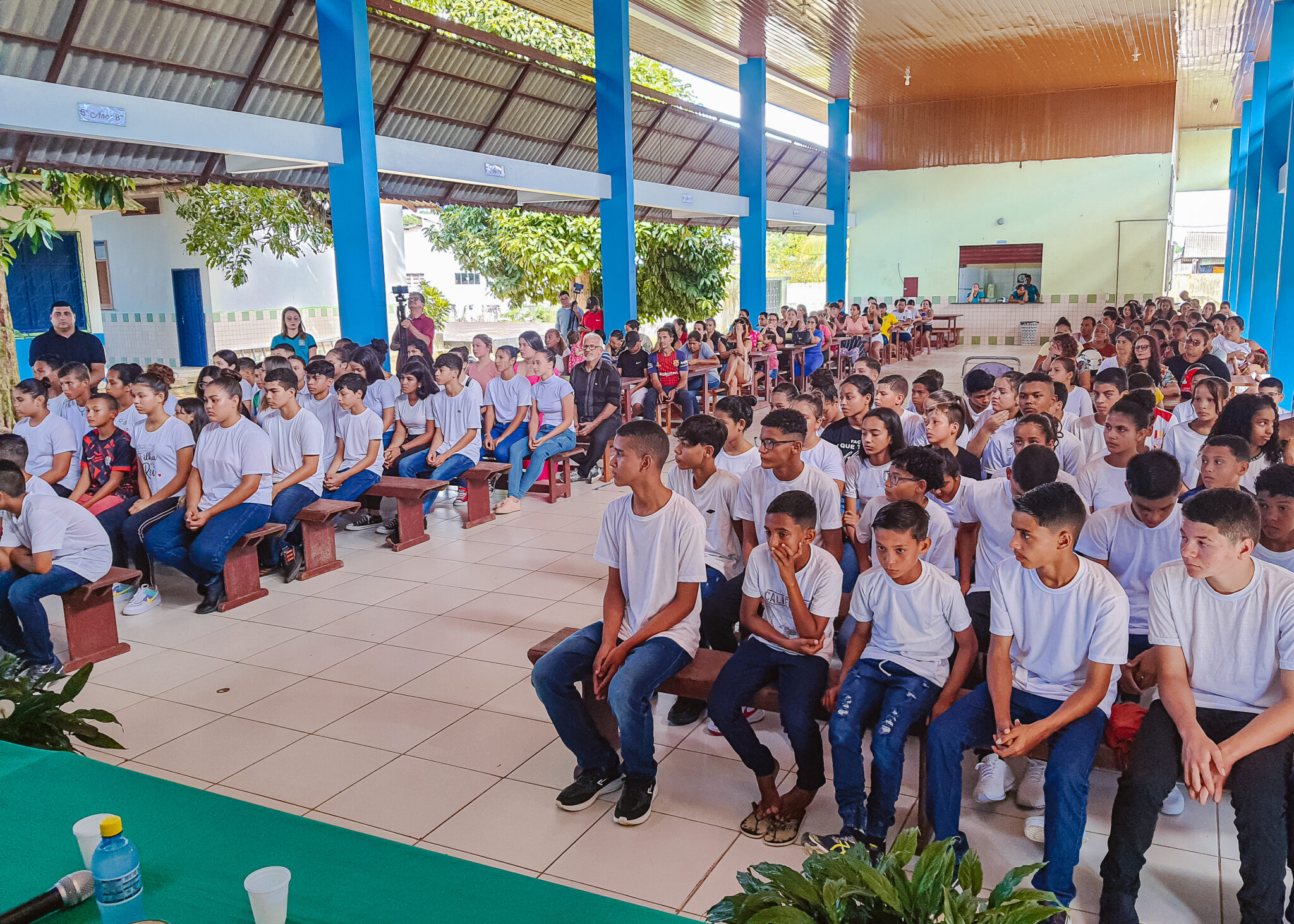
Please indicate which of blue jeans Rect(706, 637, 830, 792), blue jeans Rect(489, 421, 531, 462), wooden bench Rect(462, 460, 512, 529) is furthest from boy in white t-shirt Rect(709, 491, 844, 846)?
blue jeans Rect(489, 421, 531, 462)

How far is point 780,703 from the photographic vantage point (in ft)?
11.2

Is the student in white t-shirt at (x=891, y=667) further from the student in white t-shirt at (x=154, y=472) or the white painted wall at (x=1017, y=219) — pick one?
the white painted wall at (x=1017, y=219)

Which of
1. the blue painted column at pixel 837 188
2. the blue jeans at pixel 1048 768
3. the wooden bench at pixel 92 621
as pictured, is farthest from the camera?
the blue painted column at pixel 837 188

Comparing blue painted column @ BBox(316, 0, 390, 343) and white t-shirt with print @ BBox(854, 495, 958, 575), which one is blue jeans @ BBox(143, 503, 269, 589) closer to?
white t-shirt with print @ BBox(854, 495, 958, 575)

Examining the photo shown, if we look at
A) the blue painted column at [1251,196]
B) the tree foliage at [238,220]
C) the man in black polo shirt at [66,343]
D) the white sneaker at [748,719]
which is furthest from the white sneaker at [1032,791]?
the blue painted column at [1251,196]

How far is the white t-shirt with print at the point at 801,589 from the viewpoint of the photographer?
3.47m

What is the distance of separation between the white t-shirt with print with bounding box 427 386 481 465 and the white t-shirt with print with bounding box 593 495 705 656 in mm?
4103

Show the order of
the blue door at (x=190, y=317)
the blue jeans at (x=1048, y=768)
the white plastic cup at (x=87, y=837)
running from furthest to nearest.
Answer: the blue door at (x=190, y=317) < the blue jeans at (x=1048, y=768) < the white plastic cup at (x=87, y=837)

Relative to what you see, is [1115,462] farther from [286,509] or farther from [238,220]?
[238,220]

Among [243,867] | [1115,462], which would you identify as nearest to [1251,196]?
[1115,462]

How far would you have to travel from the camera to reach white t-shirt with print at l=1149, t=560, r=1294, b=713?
9.25ft

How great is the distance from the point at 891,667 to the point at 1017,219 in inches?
779

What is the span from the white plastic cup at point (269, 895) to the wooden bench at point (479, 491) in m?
5.72

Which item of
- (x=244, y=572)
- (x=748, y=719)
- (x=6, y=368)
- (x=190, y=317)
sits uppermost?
(x=190, y=317)
